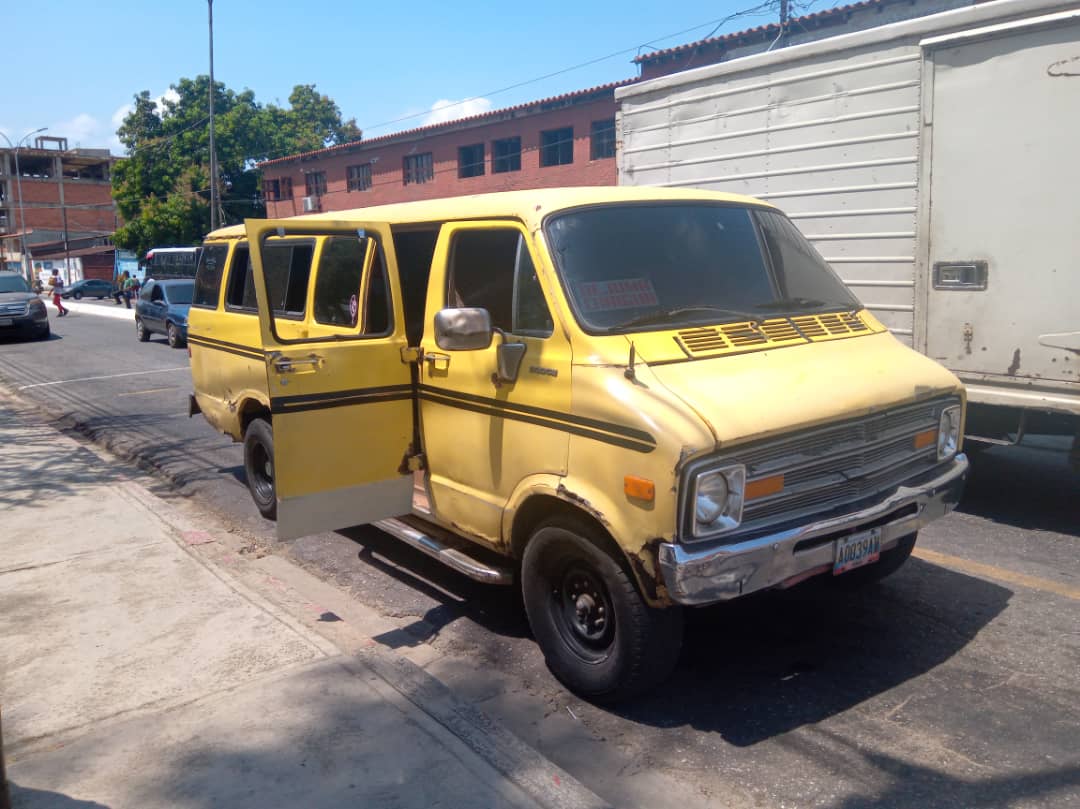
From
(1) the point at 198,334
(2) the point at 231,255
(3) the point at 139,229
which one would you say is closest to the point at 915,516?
(2) the point at 231,255

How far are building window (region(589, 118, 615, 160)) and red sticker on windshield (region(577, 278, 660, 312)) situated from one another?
22964mm

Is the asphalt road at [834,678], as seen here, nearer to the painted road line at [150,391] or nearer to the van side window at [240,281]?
the van side window at [240,281]

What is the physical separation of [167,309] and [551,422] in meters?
17.9

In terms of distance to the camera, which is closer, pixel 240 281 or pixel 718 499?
pixel 718 499

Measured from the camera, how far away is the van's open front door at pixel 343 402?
459cm

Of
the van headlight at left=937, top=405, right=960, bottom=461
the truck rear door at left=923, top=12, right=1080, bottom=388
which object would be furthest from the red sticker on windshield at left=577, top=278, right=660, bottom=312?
the truck rear door at left=923, top=12, right=1080, bottom=388

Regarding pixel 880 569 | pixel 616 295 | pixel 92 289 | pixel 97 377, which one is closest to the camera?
pixel 616 295

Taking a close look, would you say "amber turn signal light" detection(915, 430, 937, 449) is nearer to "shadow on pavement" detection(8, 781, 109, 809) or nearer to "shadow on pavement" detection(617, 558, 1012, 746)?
"shadow on pavement" detection(617, 558, 1012, 746)

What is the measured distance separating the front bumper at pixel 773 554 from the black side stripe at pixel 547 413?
44 cm

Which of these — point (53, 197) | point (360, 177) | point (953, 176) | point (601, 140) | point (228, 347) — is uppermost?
point (53, 197)

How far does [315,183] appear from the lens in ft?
128

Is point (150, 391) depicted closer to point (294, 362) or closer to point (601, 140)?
point (294, 362)

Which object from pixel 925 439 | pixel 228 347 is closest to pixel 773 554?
pixel 925 439

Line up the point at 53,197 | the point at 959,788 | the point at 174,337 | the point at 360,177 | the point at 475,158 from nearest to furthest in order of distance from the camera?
the point at 959,788
the point at 174,337
the point at 475,158
the point at 360,177
the point at 53,197
